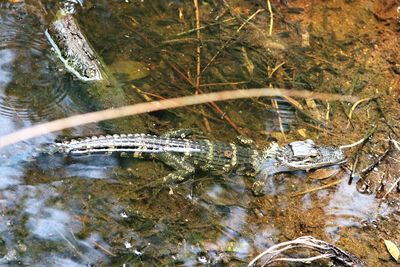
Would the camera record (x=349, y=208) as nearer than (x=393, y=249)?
No

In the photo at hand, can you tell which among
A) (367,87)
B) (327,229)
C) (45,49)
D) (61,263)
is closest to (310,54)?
(367,87)

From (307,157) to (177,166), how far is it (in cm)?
132

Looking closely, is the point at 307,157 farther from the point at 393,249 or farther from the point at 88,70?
the point at 88,70

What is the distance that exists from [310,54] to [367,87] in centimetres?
78

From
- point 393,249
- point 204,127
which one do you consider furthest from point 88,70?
point 393,249

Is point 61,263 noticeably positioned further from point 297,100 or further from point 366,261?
point 297,100

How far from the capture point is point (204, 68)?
19.2ft

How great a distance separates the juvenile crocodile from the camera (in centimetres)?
488

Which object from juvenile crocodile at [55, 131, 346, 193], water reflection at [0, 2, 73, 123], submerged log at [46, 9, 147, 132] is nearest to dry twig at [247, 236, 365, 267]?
juvenile crocodile at [55, 131, 346, 193]

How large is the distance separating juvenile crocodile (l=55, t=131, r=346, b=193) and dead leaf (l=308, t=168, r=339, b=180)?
5cm

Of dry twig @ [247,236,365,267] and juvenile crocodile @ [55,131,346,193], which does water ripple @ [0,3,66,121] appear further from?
dry twig @ [247,236,365,267]

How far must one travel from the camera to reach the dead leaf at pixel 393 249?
4.62 m

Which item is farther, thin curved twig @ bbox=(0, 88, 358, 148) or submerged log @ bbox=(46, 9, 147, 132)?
submerged log @ bbox=(46, 9, 147, 132)

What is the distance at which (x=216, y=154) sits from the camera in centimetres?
516
